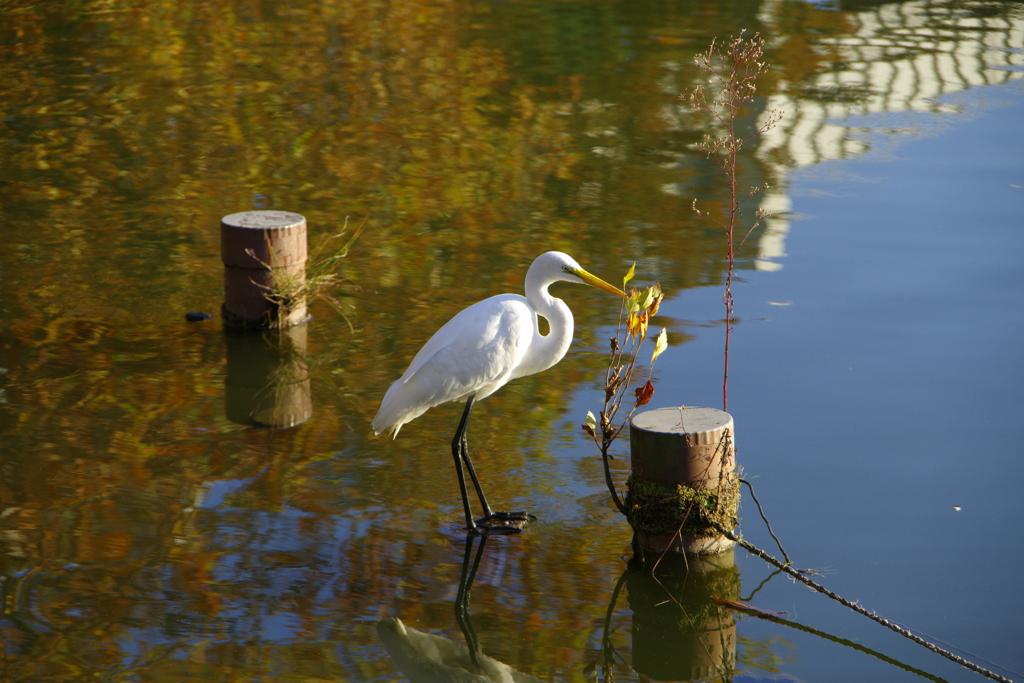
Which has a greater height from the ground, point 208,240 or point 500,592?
point 208,240

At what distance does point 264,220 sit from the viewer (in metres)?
6.07

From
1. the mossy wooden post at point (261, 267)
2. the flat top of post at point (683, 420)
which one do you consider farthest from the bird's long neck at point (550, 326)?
the mossy wooden post at point (261, 267)

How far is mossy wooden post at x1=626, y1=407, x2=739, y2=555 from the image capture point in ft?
12.5

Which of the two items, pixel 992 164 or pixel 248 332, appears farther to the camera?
pixel 992 164

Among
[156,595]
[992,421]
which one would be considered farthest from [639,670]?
[992,421]

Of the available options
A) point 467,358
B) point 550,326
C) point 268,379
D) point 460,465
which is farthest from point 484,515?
point 268,379

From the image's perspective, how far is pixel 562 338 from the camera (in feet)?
14.3

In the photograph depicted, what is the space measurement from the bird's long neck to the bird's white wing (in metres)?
0.06

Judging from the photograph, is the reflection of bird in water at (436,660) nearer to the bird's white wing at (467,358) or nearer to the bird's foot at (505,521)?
the bird's foot at (505,521)

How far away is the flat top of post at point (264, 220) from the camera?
19.6 feet

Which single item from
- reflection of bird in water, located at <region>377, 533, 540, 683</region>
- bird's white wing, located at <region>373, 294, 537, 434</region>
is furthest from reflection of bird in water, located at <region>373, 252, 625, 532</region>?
reflection of bird in water, located at <region>377, 533, 540, 683</region>

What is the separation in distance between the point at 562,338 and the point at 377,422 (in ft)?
2.84

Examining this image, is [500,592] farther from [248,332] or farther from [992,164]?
[992,164]

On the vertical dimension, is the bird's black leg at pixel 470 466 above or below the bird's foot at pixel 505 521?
above
